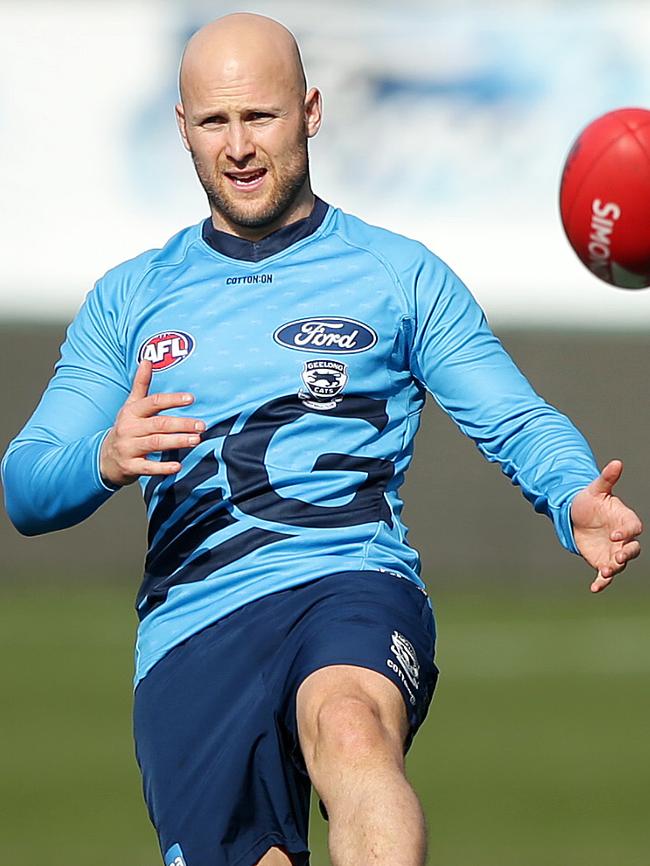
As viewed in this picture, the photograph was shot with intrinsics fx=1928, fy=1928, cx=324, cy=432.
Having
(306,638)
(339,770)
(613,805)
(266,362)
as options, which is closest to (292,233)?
(266,362)

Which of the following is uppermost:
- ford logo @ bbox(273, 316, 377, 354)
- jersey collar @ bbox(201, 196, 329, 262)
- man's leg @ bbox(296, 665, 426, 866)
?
jersey collar @ bbox(201, 196, 329, 262)

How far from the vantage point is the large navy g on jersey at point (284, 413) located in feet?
15.1

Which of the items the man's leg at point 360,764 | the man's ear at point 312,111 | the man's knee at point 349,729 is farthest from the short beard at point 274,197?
the man's knee at point 349,729

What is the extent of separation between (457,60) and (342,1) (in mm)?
1061

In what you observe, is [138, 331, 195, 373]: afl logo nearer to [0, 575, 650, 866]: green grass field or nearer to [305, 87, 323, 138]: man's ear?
[305, 87, 323, 138]: man's ear

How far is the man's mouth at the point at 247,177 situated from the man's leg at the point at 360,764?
136 centimetres

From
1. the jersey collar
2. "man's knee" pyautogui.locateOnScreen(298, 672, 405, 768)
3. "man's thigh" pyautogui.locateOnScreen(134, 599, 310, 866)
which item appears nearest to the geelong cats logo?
the jersey collar

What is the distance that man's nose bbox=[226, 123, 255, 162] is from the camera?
15.8ft

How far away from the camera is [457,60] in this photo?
15891 millimetres

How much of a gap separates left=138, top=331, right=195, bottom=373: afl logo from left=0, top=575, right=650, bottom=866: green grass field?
10.7ft

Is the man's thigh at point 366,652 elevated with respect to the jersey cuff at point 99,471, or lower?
lower

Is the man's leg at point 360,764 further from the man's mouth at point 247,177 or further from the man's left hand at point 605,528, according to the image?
the man's mouth at point 247,177

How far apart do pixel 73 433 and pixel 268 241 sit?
0.71 metres

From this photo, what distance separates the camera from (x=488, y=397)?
466 centimetres
